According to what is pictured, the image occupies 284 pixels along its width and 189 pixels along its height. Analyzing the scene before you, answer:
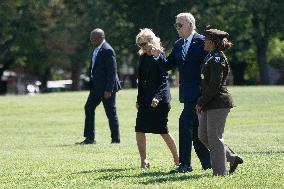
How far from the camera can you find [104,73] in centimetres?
1680

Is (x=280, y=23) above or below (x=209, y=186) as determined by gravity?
above

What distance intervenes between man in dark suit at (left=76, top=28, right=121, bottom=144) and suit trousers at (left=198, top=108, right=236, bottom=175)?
6.59 m

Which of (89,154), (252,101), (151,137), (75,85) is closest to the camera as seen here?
(89,154)

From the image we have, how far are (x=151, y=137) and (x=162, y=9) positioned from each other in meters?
58.8

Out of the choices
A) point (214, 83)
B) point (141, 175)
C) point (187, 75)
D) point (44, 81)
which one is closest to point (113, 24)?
point (44, 81)

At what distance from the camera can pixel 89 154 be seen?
1444 cm

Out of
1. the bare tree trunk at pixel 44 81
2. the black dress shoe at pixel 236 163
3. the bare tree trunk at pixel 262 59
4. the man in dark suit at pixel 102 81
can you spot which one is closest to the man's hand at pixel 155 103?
the black dress shoe at pixel 236 163

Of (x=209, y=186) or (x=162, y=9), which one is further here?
(x=162, y=9)

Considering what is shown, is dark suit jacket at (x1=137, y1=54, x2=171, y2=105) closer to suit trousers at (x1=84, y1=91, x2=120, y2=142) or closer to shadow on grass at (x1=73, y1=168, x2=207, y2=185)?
shadow on grass at (x1=73, y1=168, x2=207, y2=185)

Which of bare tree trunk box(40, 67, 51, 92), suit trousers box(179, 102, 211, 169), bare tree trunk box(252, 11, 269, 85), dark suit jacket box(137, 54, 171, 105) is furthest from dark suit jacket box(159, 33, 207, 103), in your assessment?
bare tree trunk box(40, 67, 51, 92)

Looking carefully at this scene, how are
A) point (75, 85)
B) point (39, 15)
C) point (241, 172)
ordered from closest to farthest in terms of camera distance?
point (241, 172) < point (39, 15) < point (75, 85)

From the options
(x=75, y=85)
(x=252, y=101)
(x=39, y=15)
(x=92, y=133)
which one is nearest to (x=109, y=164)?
(x=92, y=133)

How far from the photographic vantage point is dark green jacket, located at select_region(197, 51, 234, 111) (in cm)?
988

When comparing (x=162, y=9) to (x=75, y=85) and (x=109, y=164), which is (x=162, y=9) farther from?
(x=109, y=164)
